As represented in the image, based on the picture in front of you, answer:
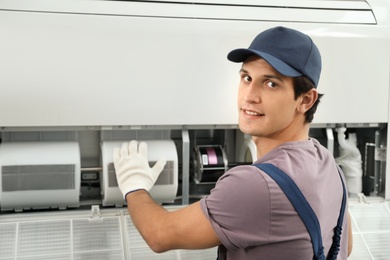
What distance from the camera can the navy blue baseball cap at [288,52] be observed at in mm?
1450

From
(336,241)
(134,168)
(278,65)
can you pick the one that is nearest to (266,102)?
(278,65)

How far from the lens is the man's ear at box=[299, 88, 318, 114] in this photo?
152cm

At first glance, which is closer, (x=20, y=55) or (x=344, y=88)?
(x=20, y=55)

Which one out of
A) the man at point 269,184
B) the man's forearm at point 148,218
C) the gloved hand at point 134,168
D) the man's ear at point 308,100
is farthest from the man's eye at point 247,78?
the gloved hand at point 134,168

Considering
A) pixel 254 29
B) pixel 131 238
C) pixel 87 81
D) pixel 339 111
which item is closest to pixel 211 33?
pixel 254 29

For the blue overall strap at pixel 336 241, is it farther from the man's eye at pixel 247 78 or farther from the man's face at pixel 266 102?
the man's eye at pixel 247 78

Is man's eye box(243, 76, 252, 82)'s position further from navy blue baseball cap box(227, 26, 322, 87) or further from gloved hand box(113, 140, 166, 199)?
gloved hand box(113, 140, 166, 199)

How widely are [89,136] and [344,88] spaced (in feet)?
3.55

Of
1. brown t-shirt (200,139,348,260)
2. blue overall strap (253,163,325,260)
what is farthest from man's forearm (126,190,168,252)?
blue overall strap (253,163,325,260)

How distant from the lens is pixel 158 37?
2004mm

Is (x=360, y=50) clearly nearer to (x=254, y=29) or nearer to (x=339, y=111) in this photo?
(x=339, y=111)

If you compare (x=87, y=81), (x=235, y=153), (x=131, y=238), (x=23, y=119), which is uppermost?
(x=87, y=81)

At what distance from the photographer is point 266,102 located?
1.48 m

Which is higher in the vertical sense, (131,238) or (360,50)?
(360,50)
